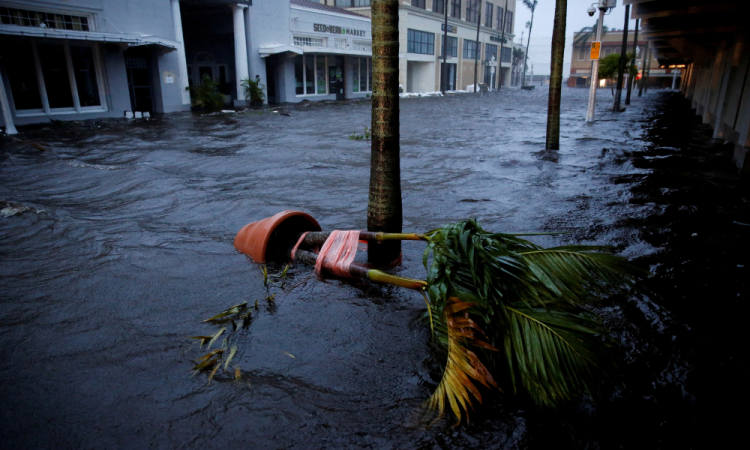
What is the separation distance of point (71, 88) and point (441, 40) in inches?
1529

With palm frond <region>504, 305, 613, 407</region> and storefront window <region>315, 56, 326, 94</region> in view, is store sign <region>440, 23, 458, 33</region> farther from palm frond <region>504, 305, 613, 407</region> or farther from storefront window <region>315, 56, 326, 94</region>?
palm frond <region>504, 305, 613, 407</region>

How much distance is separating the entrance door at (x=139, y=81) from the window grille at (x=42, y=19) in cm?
256

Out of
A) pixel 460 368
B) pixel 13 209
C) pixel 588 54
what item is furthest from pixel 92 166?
pixel 588 54

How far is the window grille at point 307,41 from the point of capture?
29.2 metres

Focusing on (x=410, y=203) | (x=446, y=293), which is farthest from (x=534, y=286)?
(x=410, y=203)

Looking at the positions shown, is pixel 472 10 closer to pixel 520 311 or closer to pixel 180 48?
pixel 180 48

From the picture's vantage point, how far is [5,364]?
3.21 metres

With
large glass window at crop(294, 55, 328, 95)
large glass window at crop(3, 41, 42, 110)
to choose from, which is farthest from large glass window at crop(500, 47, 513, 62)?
large glass window at crop(3, 41, 42, 110)

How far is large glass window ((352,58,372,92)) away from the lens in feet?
117

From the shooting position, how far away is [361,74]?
36.8 m

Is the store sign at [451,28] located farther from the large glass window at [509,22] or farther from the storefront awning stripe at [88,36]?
the storefront awning stripe at [88,36]

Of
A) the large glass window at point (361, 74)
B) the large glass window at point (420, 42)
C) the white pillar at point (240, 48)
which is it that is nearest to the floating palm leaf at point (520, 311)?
the white pillar at point (240, 48)

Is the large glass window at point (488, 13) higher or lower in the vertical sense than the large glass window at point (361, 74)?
higher

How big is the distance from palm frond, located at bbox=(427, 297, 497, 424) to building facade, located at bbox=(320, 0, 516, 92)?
4146 centimetres
